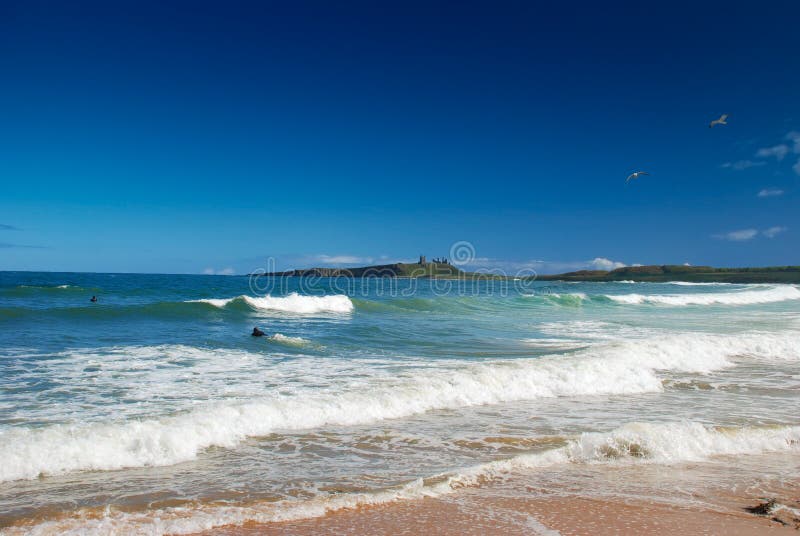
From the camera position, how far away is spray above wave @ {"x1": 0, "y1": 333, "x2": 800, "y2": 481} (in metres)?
5.82

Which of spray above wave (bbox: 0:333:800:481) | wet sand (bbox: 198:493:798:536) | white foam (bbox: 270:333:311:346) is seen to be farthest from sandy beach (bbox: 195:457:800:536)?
white foam (bbox: 270:333:311:346)

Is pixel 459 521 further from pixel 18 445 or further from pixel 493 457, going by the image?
pixel 18 445

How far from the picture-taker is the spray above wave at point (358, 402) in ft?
19.1

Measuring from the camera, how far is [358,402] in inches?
320

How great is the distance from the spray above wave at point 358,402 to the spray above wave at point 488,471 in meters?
1.60

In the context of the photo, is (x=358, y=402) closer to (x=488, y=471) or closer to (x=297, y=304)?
(x=488, y=471)

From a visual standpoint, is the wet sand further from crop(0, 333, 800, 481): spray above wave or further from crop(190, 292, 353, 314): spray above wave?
crop(190, 292, 353, 314): spray above wave

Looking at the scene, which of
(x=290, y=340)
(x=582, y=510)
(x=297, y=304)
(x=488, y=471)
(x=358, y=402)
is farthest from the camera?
(x=297, y=304)

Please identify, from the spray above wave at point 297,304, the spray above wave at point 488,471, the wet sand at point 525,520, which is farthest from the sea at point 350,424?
the spray above wave at point 297,304

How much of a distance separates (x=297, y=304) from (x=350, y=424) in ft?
76.6

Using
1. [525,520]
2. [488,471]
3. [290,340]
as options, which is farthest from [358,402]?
[290,340]

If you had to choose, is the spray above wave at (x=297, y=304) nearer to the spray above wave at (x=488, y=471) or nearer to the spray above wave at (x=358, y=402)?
the spray above wave at (x=358, y=402)

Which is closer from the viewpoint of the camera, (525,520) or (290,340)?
(525,520)

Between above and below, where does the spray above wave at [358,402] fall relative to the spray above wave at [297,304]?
below
